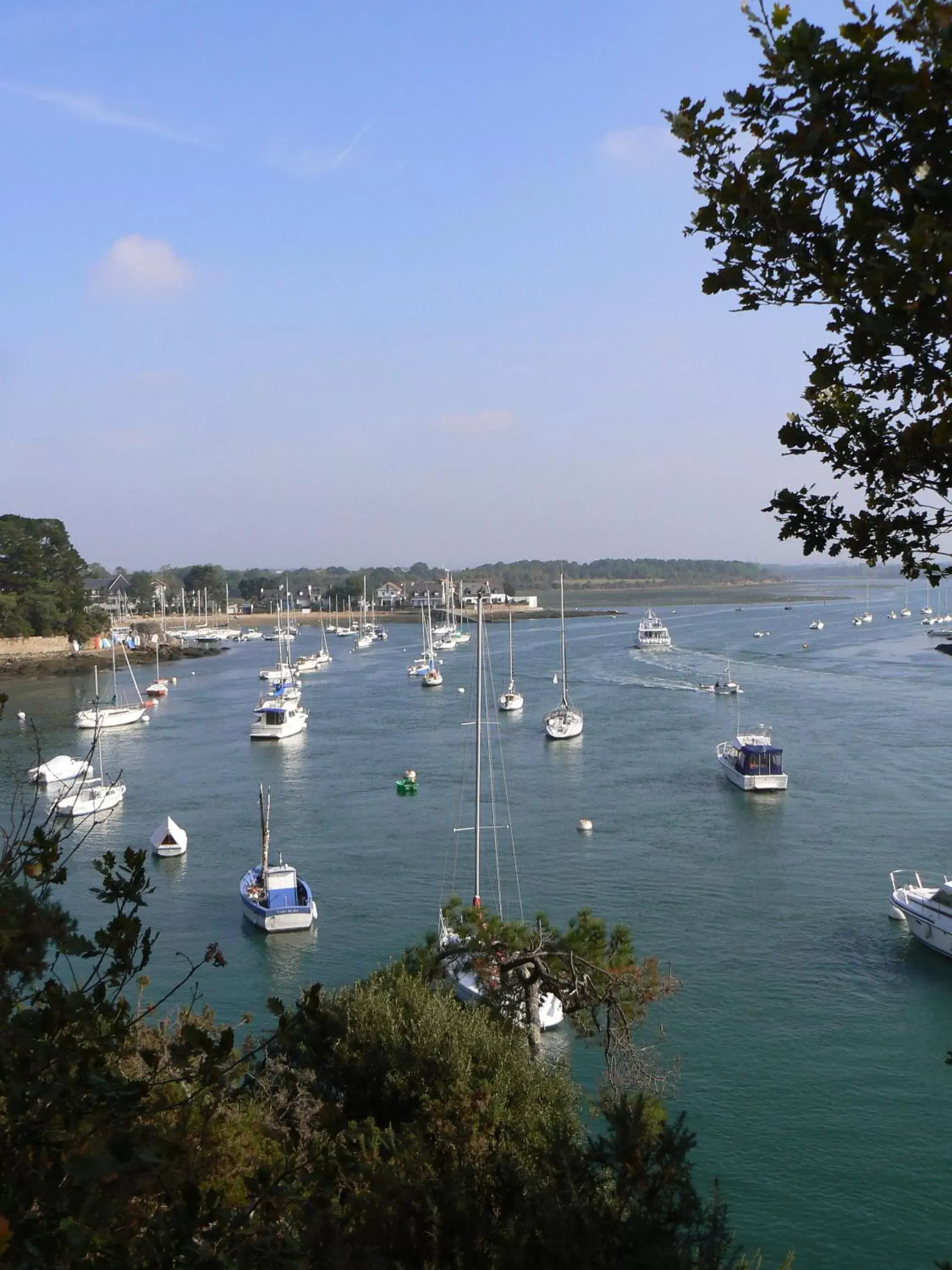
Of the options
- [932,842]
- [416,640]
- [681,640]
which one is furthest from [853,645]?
[932,842]

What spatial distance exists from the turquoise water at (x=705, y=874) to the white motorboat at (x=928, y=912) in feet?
0.84

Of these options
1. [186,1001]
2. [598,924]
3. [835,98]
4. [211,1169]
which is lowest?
[186,1001]

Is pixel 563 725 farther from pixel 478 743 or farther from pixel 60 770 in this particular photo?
pixel 478 743

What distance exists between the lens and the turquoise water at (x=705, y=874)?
1042 centimetres

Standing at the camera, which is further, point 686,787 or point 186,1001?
point 686,787

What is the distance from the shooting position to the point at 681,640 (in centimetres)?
6919

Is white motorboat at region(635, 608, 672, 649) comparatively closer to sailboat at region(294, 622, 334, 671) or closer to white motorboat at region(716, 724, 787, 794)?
sailboat at region(294, 622, 334, 671)

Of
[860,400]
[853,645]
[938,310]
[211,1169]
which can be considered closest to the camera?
[938,310]

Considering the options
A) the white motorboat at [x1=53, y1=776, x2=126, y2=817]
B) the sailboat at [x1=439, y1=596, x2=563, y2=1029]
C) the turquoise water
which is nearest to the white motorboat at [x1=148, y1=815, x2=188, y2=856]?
the turquoise water

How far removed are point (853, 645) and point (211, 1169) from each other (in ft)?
201

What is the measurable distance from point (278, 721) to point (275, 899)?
59.8ft

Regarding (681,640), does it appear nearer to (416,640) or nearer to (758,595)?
(416,640)

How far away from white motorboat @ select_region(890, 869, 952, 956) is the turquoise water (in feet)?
0.84

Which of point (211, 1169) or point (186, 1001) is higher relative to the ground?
point (211, 1169)
